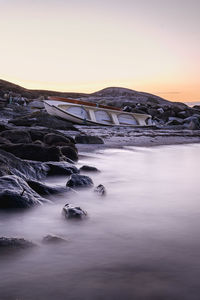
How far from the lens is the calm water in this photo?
224cm

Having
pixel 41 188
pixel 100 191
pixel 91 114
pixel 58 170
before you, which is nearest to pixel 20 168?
pixel 58 170

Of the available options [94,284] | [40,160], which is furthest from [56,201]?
[40,160]

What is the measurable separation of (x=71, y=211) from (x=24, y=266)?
1.24 m

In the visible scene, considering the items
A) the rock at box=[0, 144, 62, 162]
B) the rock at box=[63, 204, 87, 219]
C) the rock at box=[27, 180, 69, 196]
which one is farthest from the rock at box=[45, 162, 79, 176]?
the rock at box=[63, 204, 87, 219]

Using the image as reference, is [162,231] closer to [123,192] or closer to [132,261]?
[132,261]

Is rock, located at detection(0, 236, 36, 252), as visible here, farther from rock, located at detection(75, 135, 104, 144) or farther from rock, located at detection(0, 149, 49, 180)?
rock, located at detection(75, 135, 104, 144)

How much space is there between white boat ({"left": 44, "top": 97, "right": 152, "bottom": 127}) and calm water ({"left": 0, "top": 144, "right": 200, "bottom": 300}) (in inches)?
643

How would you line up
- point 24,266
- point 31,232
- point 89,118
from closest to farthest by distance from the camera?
point 24,266
point 31,232
point 89,118

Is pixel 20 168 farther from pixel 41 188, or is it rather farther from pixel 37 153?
pixel 37 153

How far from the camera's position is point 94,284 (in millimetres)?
2312

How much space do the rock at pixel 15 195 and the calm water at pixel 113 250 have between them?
148 mm

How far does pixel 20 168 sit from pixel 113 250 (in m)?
2.84

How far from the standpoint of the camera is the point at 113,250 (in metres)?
2.90

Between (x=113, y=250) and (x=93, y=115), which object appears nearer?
(x=113, y=250)
